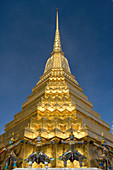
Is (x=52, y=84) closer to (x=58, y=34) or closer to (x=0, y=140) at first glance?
(x=0, y=140)

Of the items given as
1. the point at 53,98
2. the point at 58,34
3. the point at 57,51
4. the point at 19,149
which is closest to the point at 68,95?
the point at 53,98

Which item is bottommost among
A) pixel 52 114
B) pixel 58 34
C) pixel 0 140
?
pixel 0 140

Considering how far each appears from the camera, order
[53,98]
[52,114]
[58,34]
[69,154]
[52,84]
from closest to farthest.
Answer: [69,154] < [52,114] < [53,98] < [52,84] < [58,34]

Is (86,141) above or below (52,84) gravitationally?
below

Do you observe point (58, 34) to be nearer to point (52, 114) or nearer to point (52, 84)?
point (52, 84)

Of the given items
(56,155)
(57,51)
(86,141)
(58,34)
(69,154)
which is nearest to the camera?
(69,154)

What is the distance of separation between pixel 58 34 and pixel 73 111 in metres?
24.7

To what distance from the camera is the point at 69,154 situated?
499 inches

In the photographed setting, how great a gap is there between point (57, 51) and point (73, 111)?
18444 mm

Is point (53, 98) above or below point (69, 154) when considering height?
above

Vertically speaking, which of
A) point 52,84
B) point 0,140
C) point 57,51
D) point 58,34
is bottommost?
point 0,140

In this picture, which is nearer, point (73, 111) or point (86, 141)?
point (86, 141)

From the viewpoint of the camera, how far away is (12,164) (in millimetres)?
13961

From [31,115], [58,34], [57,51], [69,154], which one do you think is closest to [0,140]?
[31,115]
